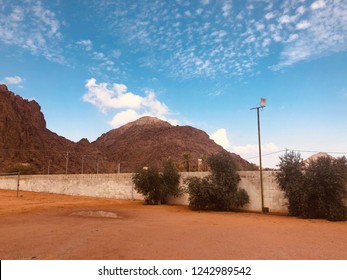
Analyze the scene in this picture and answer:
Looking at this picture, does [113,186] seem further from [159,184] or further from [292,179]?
[292,179]

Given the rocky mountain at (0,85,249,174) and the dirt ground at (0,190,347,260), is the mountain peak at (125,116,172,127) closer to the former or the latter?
the rocky mountain at (0,85,249,174)

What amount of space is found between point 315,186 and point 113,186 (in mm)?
19447

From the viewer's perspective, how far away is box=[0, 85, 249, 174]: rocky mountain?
3529 inches

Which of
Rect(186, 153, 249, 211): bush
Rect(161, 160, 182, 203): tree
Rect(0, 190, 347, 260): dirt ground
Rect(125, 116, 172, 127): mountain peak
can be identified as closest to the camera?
Rect(0, 190, 347, 260): dirt ground

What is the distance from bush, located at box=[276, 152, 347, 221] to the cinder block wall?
53.1 inches

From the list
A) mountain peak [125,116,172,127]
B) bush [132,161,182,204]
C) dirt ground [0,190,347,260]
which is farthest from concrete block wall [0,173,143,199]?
mountain peak [125,116,172,127]

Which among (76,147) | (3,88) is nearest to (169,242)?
(76,147)

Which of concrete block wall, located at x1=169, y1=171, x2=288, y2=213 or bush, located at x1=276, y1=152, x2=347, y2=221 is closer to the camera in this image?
bush, located at x1=276, y1=152, x2=347, y2=221

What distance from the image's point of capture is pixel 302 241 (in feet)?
33.2

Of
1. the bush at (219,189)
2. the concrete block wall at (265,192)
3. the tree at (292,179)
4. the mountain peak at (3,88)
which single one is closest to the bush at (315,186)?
the tree at (292,179)

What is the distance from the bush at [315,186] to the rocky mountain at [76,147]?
62999mm

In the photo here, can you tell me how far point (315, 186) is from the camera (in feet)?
55.0

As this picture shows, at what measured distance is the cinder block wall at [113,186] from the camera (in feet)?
64.3

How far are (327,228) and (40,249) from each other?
11.1 m
